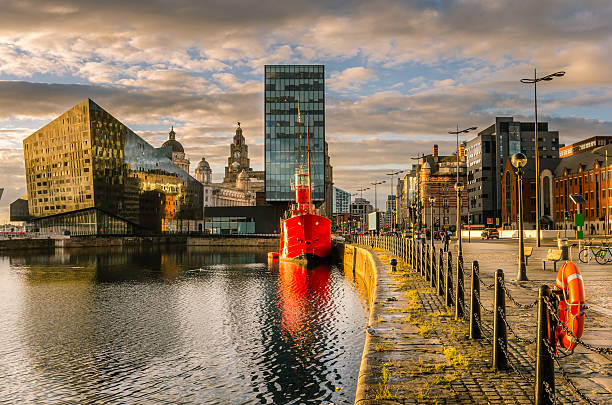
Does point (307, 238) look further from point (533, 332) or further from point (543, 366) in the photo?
point (543, 366)

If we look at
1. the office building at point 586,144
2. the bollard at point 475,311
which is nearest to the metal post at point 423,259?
the bollard at point 475,311

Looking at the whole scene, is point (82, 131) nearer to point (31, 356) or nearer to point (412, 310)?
point (31, 356)

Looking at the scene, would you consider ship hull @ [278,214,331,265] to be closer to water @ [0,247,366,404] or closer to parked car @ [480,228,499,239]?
water @ [0,247,366,404]

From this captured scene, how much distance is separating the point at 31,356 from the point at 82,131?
82.7 metres

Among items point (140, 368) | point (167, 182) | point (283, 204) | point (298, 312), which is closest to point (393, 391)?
point (140, 368)

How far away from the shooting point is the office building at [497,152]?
14850 cm

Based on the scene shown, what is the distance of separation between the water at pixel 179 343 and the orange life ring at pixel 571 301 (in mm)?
5087

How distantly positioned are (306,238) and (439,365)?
44.9 metres

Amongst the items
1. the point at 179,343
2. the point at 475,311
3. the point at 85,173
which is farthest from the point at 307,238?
the point at 85,173

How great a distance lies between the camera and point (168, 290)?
3288cm

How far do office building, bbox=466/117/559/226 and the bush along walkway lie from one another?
143 metres

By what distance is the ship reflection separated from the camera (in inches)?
797

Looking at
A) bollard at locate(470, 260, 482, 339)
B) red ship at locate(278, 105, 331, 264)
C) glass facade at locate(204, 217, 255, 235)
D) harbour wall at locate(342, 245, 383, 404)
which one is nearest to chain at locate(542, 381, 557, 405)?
harbour wall at locate(342, 245, 383, 404)

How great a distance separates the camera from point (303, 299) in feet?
94.0
